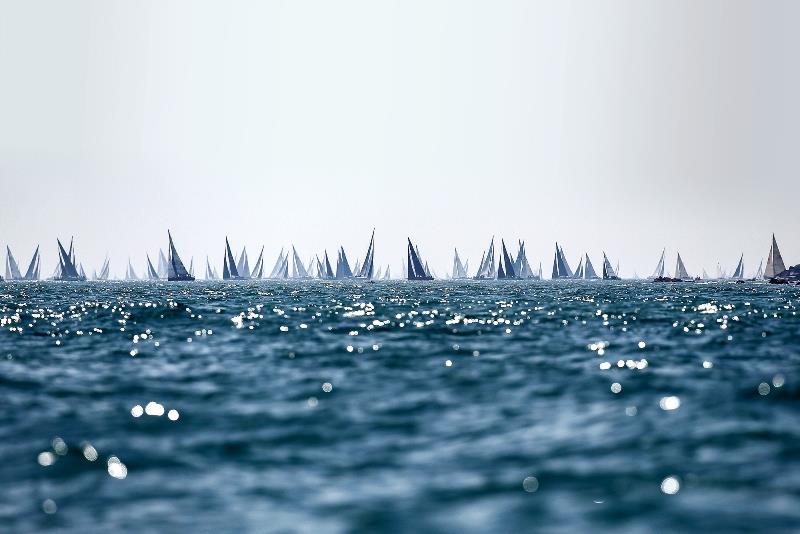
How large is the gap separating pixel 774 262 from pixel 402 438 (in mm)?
196920

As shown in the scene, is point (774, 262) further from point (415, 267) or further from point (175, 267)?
point (175, 267)

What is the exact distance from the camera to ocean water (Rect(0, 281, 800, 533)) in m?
10.1

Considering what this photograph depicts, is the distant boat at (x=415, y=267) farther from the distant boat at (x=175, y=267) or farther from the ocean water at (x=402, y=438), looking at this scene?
the ocean water at (x=402, y=438)

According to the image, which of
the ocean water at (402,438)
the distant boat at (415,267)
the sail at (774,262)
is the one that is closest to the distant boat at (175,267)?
the distant boat at (415,267)

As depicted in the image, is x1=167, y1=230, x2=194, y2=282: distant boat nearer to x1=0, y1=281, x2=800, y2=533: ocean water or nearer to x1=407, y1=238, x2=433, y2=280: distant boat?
x1=407, y1=238, x2=433, y2=280: distant boat

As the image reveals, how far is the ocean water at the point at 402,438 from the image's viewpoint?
1015cm

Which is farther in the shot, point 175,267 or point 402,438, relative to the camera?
point 175,267

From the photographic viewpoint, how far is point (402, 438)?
46.3 feet

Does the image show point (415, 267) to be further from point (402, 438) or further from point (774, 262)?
point (402, 438)

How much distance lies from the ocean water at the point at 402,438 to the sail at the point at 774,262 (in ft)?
577

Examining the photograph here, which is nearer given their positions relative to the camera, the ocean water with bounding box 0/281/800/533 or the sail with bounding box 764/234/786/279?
the ocean water with bounding box 0/281/800/533

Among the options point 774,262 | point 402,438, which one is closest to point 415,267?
point 774,262

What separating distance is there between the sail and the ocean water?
577 ft

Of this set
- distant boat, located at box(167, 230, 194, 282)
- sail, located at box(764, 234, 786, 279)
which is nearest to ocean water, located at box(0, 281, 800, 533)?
distant boat, located at box(167, 230, 194, 282)
